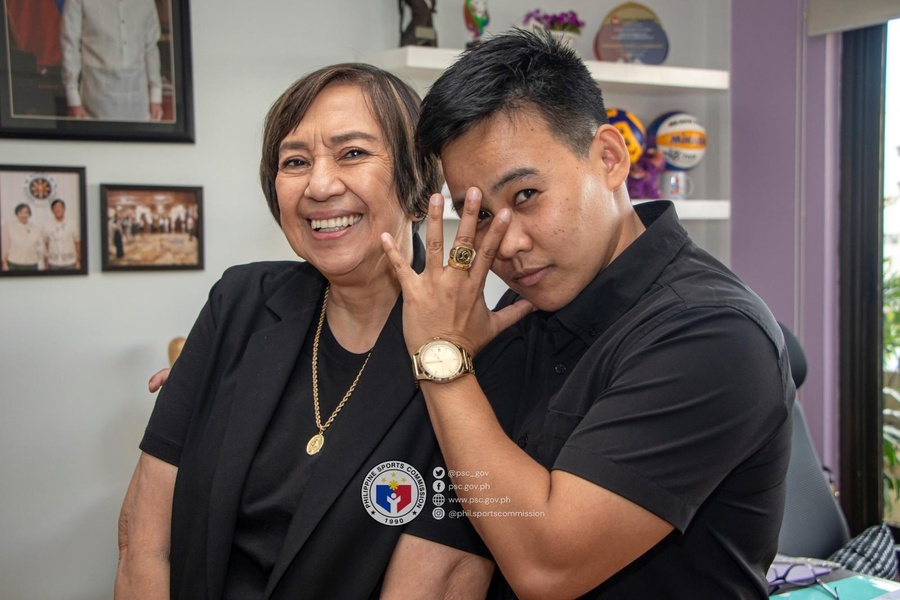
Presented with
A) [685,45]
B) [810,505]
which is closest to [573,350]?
[810,505]

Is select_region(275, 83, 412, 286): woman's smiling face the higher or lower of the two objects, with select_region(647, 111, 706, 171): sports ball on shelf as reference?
lower

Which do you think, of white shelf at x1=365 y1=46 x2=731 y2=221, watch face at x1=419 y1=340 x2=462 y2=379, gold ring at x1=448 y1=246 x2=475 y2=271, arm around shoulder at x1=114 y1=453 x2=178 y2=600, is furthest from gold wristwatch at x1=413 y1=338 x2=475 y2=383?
white shelf at x1=365 y1=46 x2=731 y2=221

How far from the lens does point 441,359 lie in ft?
4.11

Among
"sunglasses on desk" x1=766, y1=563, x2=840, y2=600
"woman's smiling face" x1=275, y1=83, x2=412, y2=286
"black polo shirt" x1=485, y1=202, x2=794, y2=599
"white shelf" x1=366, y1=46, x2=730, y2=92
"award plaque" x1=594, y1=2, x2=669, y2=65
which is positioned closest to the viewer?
"black polo shirt" x1=485, y1=202, x2=794, y2=599

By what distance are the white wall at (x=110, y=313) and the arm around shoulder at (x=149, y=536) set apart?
142 centimetres

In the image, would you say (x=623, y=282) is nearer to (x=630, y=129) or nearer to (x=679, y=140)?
(x=630, y=129)

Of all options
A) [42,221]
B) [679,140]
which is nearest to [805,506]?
[679,140]

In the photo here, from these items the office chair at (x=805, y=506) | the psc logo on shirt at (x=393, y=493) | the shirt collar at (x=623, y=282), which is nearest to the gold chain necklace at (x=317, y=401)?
the psc logo on shirt at (x=393, y=493)

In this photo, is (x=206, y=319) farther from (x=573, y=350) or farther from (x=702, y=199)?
(x=702, y=199)

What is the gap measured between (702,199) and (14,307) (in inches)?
111

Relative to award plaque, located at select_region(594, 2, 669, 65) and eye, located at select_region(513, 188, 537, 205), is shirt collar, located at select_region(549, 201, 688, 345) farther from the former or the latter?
award plaque, located at select_region(594, 2, 669, 65)

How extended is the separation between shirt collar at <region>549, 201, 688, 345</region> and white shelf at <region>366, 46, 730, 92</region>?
5.92ft

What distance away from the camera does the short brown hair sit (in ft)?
4.97

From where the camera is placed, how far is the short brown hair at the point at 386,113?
1.52m
